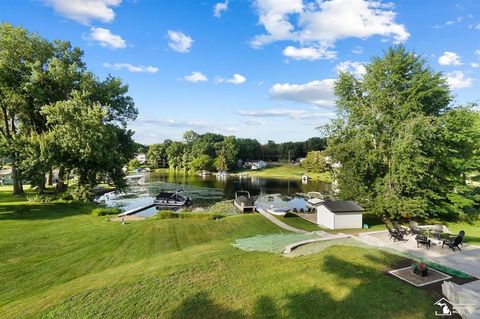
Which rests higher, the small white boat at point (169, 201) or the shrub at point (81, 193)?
the shrub at point (81, 193)

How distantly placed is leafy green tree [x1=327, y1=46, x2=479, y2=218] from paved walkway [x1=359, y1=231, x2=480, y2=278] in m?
8.95

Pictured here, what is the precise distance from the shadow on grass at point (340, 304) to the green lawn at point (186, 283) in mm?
29

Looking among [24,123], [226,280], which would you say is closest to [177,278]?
[226,280]

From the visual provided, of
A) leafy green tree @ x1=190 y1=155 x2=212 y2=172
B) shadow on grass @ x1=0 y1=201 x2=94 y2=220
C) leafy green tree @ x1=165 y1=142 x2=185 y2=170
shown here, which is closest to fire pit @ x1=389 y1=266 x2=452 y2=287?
shadow on grass @ x1=0 y1=201 x2=94 y2=220

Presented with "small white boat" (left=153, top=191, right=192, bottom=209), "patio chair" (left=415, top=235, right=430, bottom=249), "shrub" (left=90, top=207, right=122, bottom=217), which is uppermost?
"patio chair" (left=415, top=235, right=430, bottom=249)

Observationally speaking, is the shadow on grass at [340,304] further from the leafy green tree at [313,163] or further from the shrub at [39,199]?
the leafy green tree at [313,163]

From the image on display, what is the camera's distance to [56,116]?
29938mm

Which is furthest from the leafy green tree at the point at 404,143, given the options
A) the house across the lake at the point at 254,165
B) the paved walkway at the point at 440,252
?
the house across the lake at the point at 254,165

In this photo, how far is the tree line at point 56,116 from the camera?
28.9 m

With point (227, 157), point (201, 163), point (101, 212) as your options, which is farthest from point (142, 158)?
point (101, 212)

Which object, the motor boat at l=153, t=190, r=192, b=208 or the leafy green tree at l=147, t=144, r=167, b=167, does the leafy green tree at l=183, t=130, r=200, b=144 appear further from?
the motor boat at l=153, t=190, r=192, b=208

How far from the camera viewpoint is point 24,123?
36219mm

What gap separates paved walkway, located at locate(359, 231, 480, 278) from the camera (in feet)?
42.5

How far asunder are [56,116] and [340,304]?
30.8m
